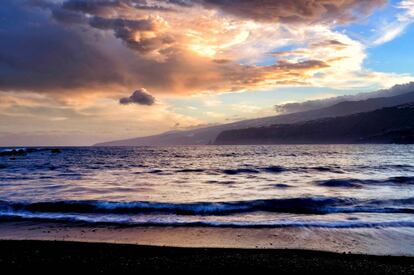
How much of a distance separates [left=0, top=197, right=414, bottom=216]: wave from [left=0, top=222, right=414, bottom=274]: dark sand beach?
14.2 ft

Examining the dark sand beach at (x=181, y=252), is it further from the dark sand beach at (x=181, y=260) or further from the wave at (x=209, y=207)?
the wave at (x=209, y=207)

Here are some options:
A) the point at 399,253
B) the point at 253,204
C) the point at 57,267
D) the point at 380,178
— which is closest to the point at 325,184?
the point at 380,178

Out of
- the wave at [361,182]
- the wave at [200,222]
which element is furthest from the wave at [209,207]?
the wave at [361,182]

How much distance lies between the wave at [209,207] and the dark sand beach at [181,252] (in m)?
4.34

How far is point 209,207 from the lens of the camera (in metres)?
20.8

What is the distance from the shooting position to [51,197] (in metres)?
24.2

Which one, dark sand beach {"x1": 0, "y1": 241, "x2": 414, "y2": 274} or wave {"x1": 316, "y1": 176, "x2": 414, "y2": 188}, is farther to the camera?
wave {"x1": 316, "y1": 176, "x2": 414, "y2": 188}

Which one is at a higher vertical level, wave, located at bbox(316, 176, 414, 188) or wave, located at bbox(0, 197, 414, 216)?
wave, located at bbox(0, 197, 414, 216)

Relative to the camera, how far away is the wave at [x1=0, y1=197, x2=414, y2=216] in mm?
20109

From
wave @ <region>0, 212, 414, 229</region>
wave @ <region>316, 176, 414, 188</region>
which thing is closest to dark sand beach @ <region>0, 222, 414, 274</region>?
wave @ <region>0, 212, 414, 229</region>

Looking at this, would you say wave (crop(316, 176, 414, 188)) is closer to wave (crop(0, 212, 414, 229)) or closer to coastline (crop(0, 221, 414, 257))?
wave (crop(0, 212, 414, 229))

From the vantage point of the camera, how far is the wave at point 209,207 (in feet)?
66.0

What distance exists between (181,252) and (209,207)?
903 centimetres

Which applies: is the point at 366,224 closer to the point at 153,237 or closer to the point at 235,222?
the point at 235,222
